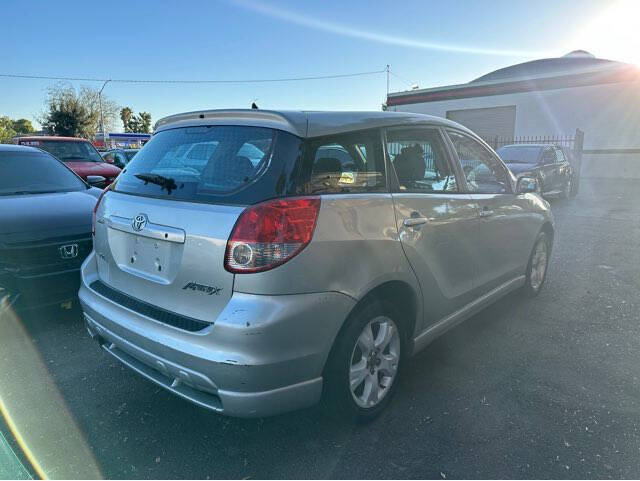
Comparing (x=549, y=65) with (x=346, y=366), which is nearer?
(x=346, y=366)

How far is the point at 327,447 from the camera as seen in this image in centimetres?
257

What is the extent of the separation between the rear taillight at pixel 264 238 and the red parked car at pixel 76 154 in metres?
8.36

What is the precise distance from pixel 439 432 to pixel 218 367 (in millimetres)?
1400

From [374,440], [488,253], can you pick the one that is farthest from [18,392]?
[488,253]

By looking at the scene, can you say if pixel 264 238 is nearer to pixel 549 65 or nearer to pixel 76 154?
pixel 76 154

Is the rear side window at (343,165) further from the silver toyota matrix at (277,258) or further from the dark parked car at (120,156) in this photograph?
the dark parked car at (120,156)

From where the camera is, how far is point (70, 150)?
10.2m

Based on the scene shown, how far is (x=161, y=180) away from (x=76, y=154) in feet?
29.4

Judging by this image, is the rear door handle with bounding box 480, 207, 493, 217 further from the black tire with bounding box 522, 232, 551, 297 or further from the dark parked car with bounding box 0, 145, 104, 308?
the dark parked car with bounding box 0, 145, 104, 308

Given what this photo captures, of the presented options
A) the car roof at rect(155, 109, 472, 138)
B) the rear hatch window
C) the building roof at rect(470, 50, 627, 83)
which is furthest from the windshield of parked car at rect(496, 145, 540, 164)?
the building roof at rect(470, 50, 627, 83)

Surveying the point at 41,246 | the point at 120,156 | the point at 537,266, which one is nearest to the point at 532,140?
the point at 120,156

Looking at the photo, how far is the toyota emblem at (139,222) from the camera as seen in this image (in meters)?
2.48

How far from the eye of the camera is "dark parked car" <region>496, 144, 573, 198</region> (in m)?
11.8

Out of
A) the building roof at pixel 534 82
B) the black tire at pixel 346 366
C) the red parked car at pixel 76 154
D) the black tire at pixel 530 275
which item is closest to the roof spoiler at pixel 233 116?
the black tire at pixel 346 366
